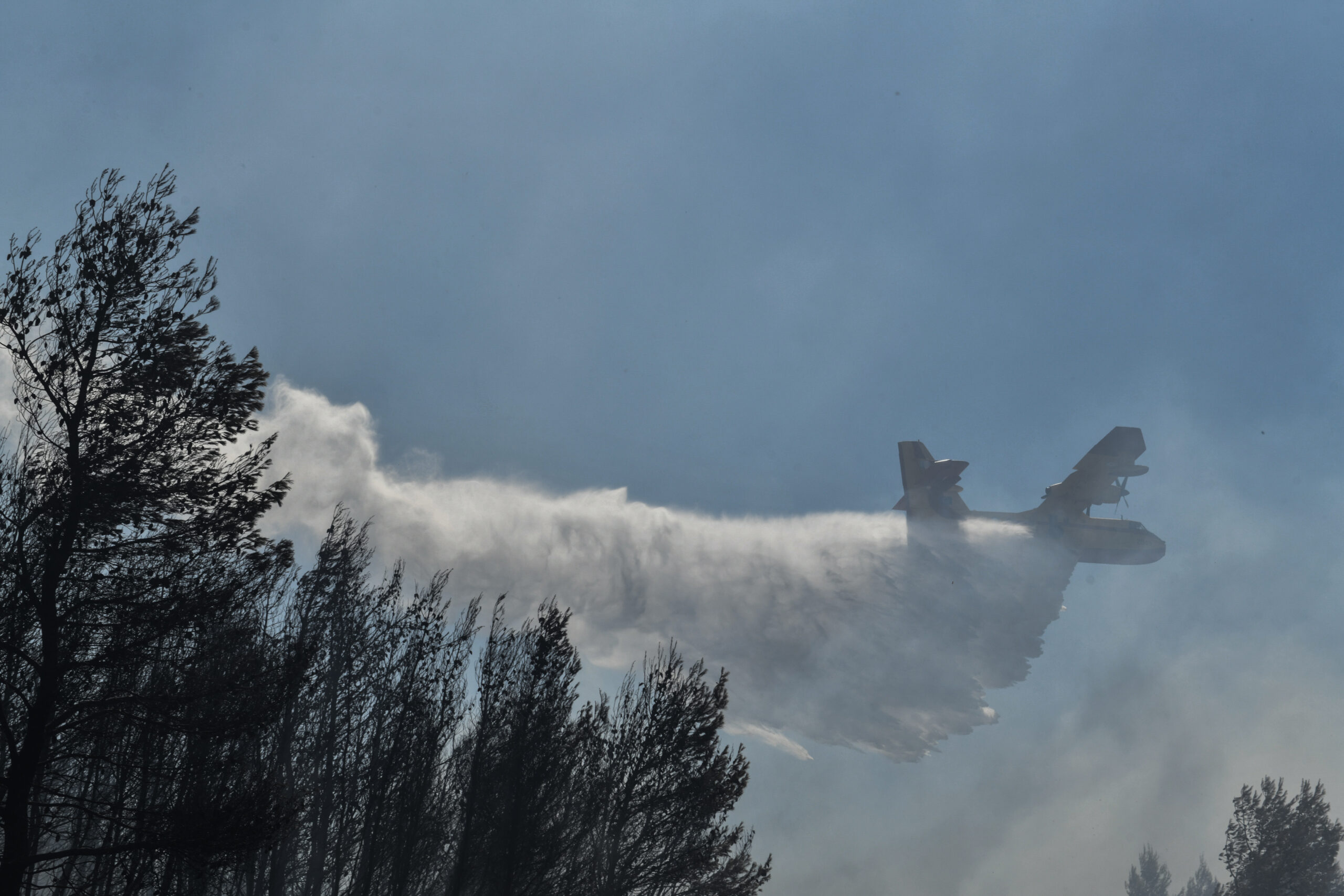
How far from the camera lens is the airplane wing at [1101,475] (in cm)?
5347

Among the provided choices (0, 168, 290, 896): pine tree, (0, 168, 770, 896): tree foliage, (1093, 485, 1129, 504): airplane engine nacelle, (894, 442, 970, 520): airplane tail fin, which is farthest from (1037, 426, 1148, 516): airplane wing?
(0, 168, 290, 896): pine tree

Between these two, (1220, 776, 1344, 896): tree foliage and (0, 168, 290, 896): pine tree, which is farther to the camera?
(1220, 776, 1344, 896): tree foliage

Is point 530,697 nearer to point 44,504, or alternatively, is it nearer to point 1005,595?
point 44,504

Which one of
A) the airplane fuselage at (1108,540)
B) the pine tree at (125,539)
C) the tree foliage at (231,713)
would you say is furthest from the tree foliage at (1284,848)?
the pine tree at (125,539)

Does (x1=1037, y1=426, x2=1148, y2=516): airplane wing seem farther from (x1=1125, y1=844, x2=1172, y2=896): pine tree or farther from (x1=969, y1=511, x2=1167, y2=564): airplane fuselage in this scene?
(x1=1125, y1=844, x2=1172, y2=896): pine tree

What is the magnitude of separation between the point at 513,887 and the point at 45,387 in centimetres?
1347

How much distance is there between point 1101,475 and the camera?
179ft

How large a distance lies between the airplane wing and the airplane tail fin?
6.65 meters

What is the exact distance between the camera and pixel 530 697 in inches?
742

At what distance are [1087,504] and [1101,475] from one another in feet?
7.94

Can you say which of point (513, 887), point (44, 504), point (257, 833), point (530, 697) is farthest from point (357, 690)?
point (44, 504)

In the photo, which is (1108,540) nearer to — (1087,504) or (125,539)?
(1087,504)

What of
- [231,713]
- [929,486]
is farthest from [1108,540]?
[231,713]

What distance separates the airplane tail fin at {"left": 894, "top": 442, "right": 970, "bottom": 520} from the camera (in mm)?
56688
